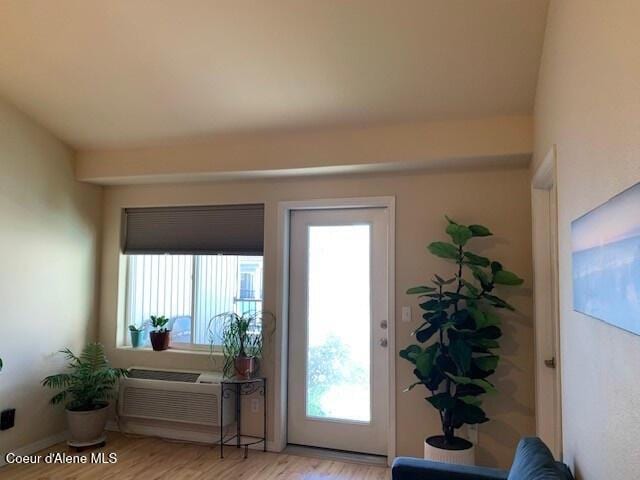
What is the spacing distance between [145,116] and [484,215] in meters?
2.57

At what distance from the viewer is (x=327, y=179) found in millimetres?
3791

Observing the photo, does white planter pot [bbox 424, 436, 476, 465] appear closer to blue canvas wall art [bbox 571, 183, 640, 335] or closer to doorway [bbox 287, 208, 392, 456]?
doorway [bbox 287, 208, 392, 456]

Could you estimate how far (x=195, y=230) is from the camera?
422 cm

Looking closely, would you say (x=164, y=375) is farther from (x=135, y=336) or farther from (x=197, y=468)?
(x=197, y=468)

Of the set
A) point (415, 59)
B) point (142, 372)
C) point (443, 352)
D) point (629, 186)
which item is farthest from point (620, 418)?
point (142, 372)

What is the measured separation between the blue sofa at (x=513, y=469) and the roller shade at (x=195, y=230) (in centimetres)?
226

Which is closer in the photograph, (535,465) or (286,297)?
(535,465)

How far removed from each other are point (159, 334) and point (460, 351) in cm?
262

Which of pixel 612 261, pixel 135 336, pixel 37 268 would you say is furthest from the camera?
pixel 135 336

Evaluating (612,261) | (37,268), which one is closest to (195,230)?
(37,268)

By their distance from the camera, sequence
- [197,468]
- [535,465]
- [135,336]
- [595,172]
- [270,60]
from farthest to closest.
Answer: [135,336] → [197,468] → [270,60] → [535,465] → [595,172]

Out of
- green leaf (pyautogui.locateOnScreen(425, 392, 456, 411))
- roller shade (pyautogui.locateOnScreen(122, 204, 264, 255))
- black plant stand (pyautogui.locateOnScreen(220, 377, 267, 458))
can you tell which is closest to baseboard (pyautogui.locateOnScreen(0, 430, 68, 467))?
black plant stand (pyautogui.locateOnScreen(220, 377, 267, 458))

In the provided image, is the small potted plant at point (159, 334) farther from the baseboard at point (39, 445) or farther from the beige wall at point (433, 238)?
the baseboard at point (39, 445)

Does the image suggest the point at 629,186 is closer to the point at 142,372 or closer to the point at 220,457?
the point at 220,457
